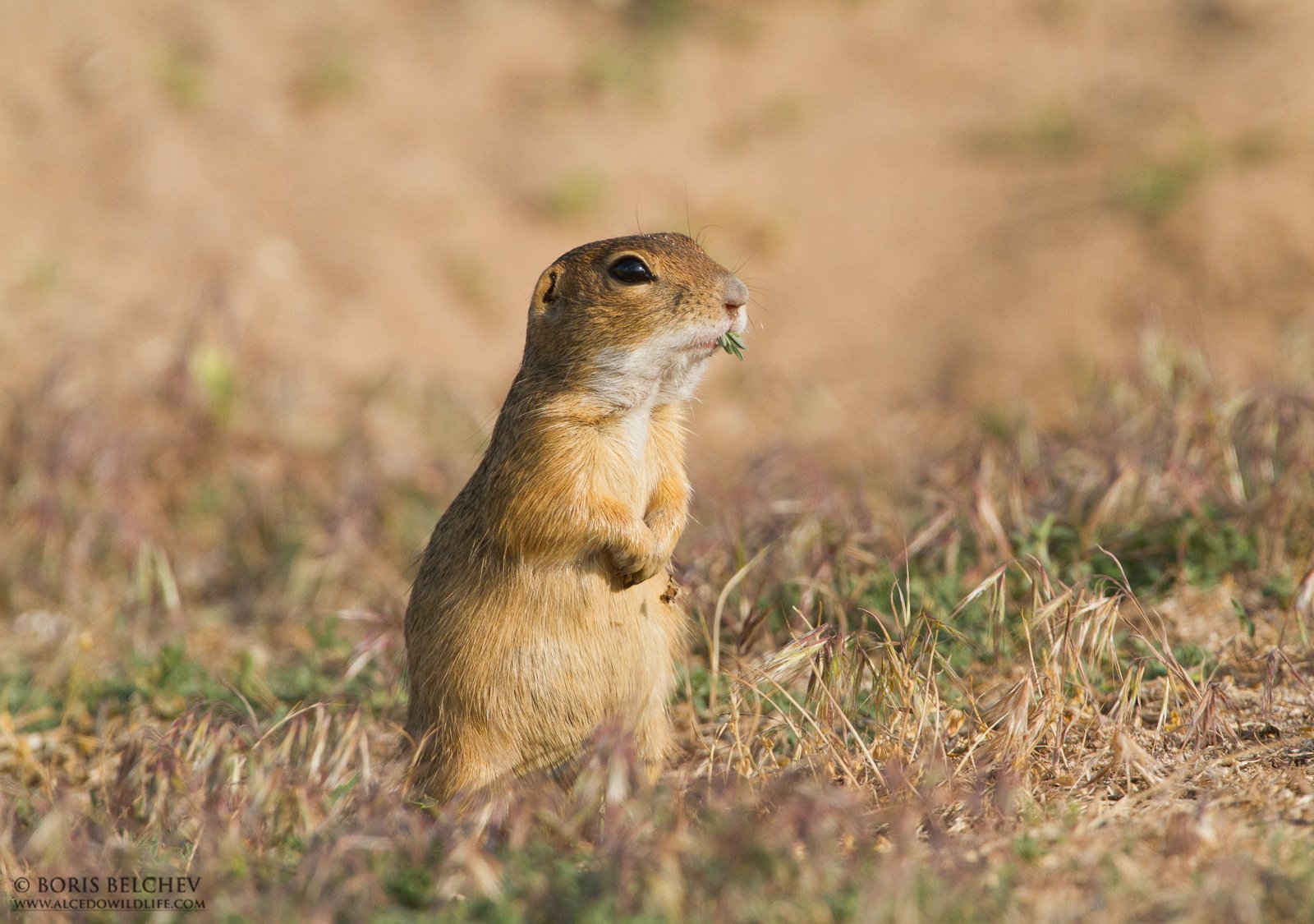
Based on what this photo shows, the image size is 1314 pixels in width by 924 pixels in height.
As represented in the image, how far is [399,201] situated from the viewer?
1024 cm

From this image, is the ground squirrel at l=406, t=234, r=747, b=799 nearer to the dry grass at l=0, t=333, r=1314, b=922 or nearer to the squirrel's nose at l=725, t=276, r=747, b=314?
the squirrel's nose at l=725, t=276, r=747, b=314

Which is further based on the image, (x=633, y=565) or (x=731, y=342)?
(x=731, y=342)

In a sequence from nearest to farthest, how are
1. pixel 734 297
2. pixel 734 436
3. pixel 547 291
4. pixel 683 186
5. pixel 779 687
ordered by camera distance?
1. pixel 779 687
2. pixel 734 297
3. pixel 547 291
4. pixel 734 436
5. pixel 683 186

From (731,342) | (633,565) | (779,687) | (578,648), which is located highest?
(731,342)

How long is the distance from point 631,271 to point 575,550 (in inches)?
30.4

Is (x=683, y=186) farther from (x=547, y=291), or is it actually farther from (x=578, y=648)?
(x=578, y=648)

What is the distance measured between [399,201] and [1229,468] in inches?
285

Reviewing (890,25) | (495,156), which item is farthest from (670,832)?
(890,25)

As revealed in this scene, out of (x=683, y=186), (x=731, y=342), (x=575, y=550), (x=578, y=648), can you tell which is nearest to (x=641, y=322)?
(x=731, y=342)

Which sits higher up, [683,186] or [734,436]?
[683,186]

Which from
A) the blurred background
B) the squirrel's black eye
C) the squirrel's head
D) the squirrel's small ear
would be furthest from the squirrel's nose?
the blurred background

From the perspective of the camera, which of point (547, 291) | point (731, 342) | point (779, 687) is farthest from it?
point (547, 291)

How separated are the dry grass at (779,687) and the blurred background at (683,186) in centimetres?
97

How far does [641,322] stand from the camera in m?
3.48
